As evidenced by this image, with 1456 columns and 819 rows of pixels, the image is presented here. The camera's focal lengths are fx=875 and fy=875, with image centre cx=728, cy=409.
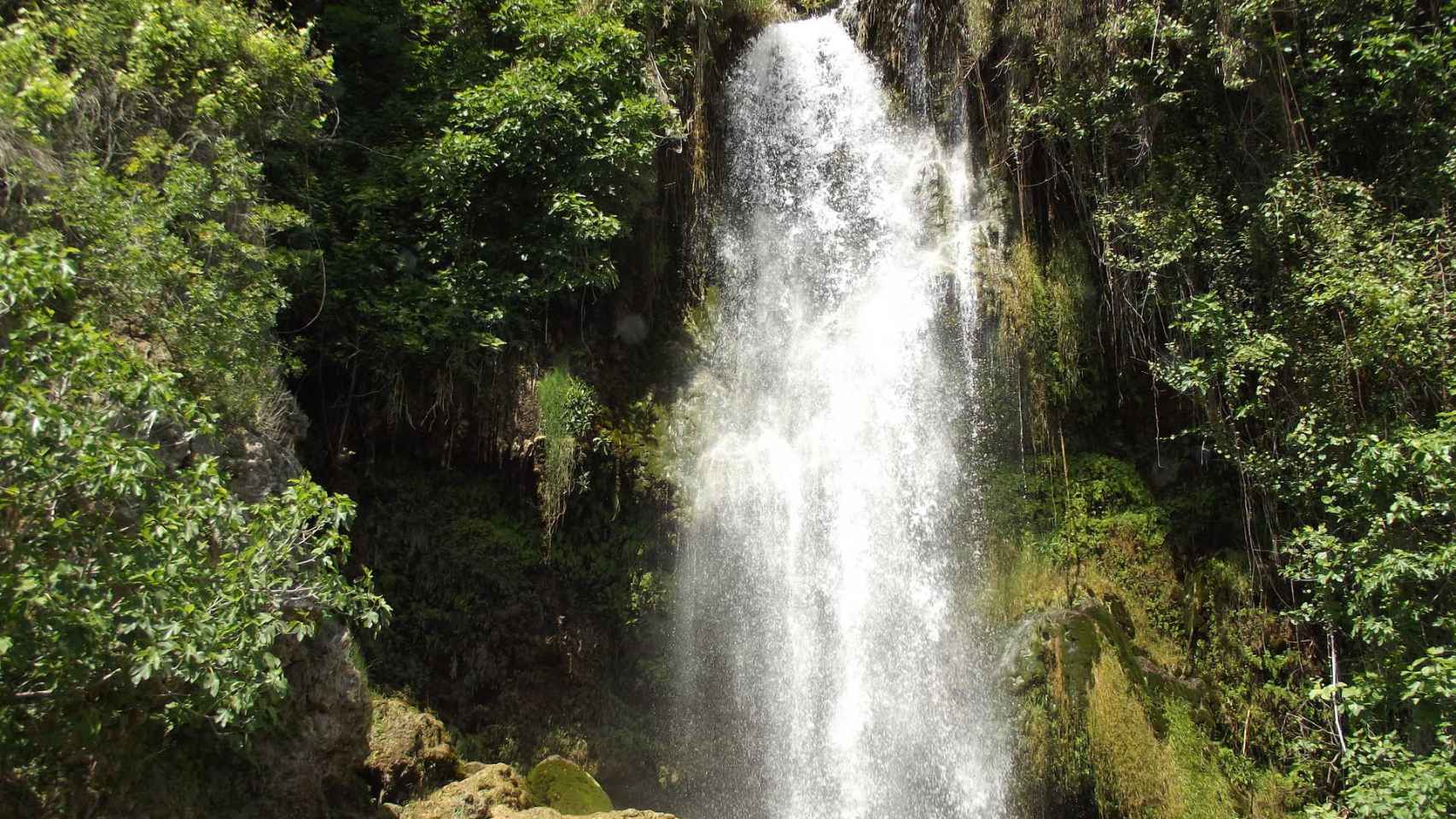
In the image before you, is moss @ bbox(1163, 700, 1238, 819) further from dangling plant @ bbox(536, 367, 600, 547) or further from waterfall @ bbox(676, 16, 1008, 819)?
dangling plant @ bbox(536, 367, 600, 547)

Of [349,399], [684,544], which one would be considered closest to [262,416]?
[349,399]

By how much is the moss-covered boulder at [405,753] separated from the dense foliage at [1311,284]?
7253mm

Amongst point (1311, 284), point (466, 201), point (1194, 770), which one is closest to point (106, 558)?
point (466, 201)

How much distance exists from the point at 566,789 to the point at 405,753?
1.56 metres

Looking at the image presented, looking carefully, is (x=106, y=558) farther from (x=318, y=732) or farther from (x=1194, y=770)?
(x=1194, y=770)

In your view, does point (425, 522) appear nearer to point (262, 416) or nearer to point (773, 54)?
point (262, 416)

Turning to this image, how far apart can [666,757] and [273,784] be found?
4.02 metres

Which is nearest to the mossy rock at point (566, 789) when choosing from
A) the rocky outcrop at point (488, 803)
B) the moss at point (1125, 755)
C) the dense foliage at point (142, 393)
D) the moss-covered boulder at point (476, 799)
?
the rocky outcrop at point (488, 803)

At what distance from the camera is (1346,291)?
7465 mm

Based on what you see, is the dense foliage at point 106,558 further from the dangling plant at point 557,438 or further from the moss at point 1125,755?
the moss at point 1125,755

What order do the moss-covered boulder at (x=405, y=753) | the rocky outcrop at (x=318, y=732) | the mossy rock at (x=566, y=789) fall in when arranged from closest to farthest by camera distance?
the rocky outcrop at (x=318, y=732), the moss-covered boulder at (x=405, y=753), the mossy rock at (x=566, y=789)

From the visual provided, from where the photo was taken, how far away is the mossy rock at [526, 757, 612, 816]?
799cm

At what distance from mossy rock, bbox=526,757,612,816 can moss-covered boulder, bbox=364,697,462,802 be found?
0.82 m

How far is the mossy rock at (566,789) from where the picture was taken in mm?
7992
